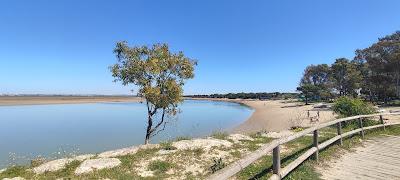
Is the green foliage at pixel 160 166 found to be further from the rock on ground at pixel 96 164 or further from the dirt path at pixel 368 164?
the dirt path at pixel 368 164

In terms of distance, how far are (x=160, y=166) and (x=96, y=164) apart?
194 cm

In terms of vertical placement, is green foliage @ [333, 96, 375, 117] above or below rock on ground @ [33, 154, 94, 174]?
above

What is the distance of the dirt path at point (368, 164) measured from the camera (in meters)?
8.77

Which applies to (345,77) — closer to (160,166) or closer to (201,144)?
(201,144)

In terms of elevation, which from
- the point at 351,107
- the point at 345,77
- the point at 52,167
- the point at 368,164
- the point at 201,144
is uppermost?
the point at 345,77

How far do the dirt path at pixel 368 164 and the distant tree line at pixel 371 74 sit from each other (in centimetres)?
5366

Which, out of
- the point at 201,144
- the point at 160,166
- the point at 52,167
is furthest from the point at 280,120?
the point at 52,167

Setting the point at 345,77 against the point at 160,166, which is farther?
the point at 345,77

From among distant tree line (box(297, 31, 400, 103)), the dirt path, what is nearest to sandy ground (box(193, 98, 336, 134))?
the dirt path

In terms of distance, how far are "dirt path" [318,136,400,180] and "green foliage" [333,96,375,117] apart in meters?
9.62

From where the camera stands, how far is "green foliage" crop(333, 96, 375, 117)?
2278 centimetres

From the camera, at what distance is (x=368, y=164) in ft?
33.1

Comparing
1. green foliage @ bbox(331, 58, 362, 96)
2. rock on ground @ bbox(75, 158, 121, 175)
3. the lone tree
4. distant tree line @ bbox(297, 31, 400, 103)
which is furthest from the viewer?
green foliage @ bbox(331, 58, 362, 96)

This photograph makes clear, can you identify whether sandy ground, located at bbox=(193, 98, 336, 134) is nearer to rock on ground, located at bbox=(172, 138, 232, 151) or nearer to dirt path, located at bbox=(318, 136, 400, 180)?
rock on ground, located at bbox=(172, 138, 232, 151)
